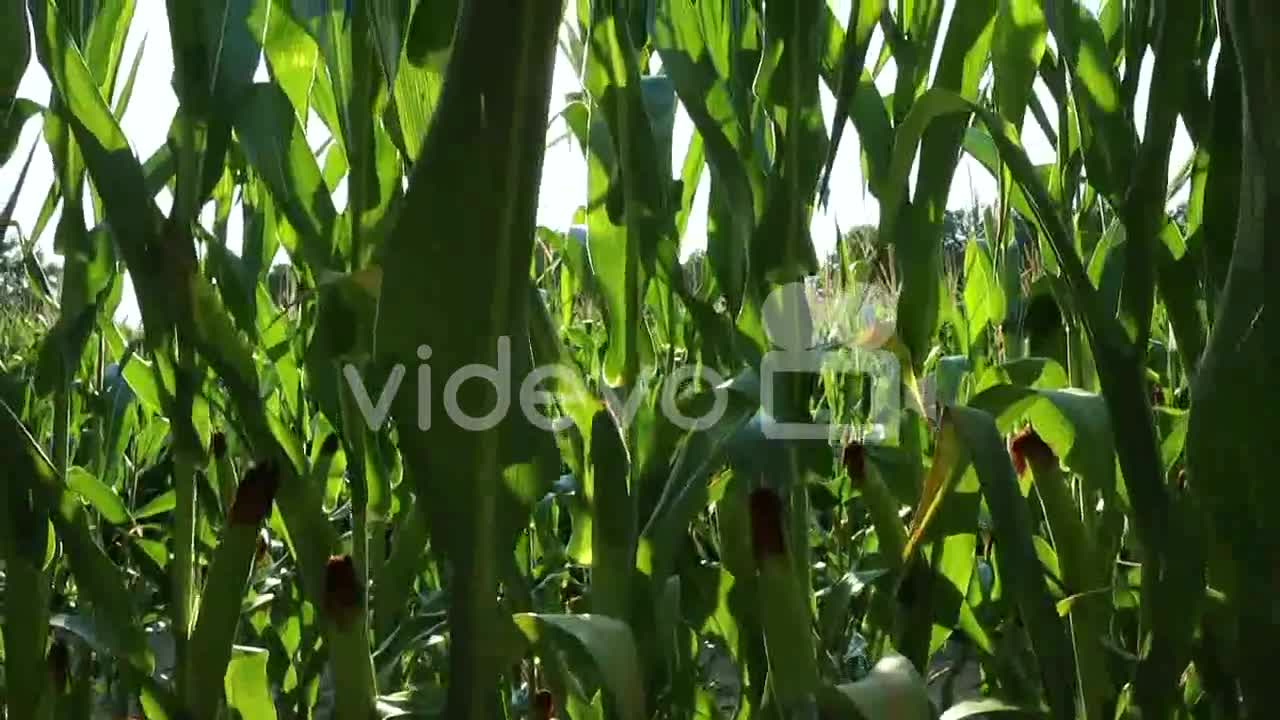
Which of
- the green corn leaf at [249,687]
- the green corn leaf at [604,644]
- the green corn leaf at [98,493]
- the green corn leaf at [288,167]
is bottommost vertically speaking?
the green corn leaf at [249,687]

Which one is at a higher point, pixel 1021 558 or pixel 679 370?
pixel 679 370

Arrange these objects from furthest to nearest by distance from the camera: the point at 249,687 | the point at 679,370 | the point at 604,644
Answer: the point at 679,370 < the point at 249,687 < the point at 604,644

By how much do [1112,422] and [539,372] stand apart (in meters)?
0.30

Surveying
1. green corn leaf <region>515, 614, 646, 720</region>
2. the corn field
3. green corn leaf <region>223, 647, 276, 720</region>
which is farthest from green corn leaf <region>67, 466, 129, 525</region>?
green corn leaf <region>515, 614, 646, 720</region>

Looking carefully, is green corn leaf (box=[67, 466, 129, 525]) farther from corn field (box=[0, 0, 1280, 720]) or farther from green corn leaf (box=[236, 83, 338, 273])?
green corn leaf (box=[236, 83, 338, 273])

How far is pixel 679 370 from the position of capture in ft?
2.56

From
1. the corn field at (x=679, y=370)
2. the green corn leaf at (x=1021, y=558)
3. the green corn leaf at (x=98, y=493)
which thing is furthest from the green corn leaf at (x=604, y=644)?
the green corn leaf at (x=98, y=493)

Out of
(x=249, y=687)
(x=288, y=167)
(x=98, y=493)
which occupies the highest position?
(x=288, y=167)

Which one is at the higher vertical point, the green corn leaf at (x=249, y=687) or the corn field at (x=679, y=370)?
the corn field at (x=679, y=370)

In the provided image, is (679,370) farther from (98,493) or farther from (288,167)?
(98,493)

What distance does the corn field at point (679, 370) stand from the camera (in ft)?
1.43

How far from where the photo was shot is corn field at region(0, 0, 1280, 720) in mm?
435

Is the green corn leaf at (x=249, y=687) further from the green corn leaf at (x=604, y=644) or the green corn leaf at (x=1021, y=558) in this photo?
the green corn leaf at (x=1021, y=558)

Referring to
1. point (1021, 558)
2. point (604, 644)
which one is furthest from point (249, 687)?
point (1021, 558)
